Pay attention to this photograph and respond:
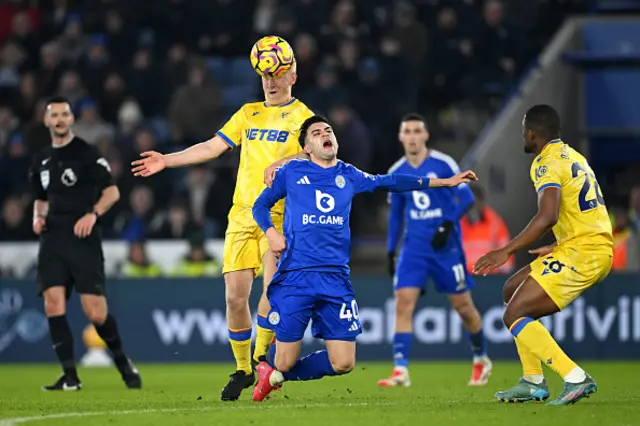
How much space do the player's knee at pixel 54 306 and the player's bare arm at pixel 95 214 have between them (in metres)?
0.68

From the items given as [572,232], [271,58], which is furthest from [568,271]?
[271,58]

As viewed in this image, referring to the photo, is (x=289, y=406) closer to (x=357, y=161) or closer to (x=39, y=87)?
(x=357, y=161)

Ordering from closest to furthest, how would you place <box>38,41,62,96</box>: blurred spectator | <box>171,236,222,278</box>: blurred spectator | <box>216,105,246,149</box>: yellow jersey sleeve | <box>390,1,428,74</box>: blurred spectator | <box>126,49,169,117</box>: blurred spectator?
<box>216,105,246,149</box>: yellow jersey sleeve → <box>171,236,222,278</box>: blurred spectator → <box>390,1,428,74</box>: blurred spectator → <box>126,49,169,117</box>: blurred spectator → <box>38,41,62,96</box>: blurred spectator

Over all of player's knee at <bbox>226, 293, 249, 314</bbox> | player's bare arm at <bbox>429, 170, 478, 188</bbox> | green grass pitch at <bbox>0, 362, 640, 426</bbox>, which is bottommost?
green grass pitch at <bbox>0, 362, 640, 426</bbox>

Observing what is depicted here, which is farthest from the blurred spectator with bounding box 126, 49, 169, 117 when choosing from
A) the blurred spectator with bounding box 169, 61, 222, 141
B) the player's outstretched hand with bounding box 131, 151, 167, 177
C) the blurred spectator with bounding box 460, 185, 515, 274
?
the player's outstretched hand with bounding box 131, 151, 167, 177

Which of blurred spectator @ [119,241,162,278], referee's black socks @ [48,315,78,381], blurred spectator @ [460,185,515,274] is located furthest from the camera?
blurred spectator @ [119,241,162,278]

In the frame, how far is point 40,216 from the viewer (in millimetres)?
12477

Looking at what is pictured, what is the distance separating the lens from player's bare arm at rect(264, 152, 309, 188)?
976cm

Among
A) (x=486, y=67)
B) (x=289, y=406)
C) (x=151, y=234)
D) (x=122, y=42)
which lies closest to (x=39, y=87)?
(x=122, y=42)

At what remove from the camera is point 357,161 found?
18.5 meters

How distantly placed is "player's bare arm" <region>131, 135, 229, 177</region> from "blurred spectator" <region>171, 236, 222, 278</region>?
7.29 metres

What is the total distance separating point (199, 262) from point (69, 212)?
5276mm

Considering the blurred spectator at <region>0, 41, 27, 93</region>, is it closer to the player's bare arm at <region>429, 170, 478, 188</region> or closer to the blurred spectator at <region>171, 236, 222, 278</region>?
the blurred spectator at <region>171, 236, 222, 278</region>

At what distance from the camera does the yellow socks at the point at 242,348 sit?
33.5ft
